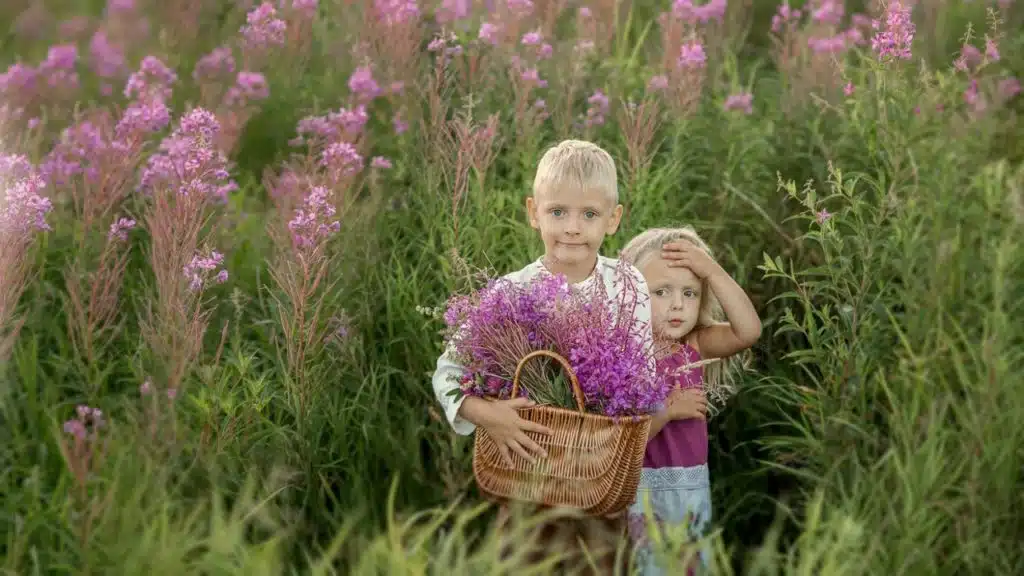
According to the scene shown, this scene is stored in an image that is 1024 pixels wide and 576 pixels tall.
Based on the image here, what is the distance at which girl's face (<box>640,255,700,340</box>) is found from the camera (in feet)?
13.8

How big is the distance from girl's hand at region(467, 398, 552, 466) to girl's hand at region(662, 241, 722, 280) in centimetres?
90

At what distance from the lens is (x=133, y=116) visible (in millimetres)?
5043

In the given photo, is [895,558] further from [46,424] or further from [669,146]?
[46,424]

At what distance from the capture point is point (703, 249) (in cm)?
429

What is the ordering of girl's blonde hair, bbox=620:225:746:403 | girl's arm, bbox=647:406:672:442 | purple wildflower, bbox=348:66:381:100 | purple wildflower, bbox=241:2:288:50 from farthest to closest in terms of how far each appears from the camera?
1. purple wildflower, bbox=241:2:288:50
2. purple wildflower, bbox=348:66:381:100
3. girl's blonde hair, bbox=620:225:746:403
4. girl's arm, bbox=647:406:672:442

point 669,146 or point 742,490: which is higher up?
point 669,146

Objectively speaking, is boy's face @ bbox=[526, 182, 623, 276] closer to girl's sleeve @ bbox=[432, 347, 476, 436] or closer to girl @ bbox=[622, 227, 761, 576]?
girl @ bbox=[622, 227, 761, 576]

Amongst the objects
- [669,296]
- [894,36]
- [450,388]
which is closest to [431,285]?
[669,296]

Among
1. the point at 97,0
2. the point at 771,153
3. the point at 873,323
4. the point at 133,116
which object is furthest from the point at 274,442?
the point at 97,0

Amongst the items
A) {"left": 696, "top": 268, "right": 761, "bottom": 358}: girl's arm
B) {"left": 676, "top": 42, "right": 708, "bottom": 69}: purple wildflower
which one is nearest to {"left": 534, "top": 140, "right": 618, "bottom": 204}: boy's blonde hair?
{"left": 696, "top": 268, "right": 761, "bottom": 358}: girl's arm

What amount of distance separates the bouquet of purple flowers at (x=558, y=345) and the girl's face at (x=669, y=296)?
44 centimetres

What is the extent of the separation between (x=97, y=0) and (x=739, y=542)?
6724mm

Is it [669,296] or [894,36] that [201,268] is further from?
[894,36]

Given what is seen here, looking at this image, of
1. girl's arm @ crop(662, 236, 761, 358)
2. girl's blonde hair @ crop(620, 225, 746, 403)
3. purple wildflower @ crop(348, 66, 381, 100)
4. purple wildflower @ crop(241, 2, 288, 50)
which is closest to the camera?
girl's arm @ crop(662, 236, 761, 358)
